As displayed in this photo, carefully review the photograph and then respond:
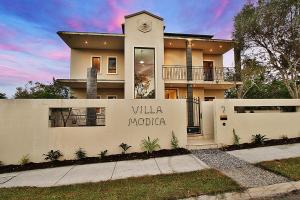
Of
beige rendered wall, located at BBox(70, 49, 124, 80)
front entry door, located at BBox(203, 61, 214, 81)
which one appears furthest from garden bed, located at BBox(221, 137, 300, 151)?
beige rendered wall, located at BBox(70, 49, 124, 80)

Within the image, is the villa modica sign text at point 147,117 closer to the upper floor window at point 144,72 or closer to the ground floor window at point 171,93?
the upper floor window at point 144,72

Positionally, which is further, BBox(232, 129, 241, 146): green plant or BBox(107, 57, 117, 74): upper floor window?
BBox(107, 57, 117, 74): upper floor window

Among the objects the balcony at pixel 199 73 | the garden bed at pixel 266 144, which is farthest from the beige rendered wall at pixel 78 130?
the balcony at pixel 199 73

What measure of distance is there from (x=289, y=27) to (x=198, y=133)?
889 cm

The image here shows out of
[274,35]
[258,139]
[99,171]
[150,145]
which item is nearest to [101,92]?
[150,145]

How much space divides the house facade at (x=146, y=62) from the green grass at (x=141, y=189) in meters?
9.85

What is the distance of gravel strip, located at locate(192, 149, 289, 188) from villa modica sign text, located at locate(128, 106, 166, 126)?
2.00 metres

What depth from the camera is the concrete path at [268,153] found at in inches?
310

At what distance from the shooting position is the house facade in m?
15.7

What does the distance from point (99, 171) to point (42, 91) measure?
2041cm

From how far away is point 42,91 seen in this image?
24.8 m

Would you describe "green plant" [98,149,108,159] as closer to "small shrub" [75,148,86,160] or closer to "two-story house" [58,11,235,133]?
"small shrub" [75,148,86,160]

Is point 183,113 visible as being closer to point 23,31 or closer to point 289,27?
point 289,27

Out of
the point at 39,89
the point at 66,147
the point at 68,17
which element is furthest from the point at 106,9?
the point at 39,89
